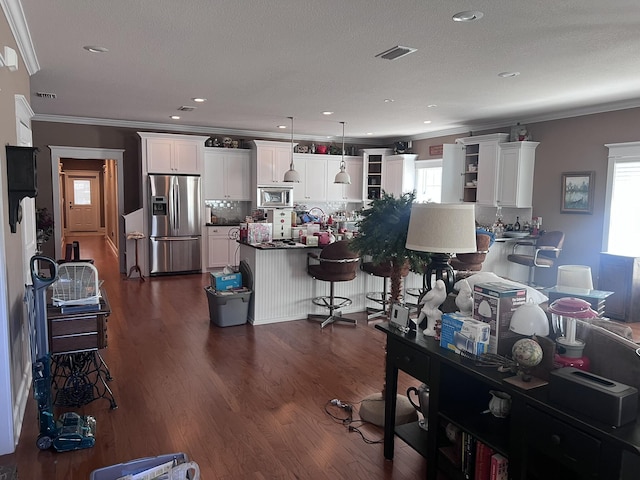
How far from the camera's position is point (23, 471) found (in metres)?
2.54

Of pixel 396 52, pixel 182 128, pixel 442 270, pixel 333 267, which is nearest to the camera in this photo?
pixel 442 270

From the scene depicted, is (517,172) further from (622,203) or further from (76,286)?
(76,286)

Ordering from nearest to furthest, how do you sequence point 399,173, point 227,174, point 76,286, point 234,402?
1. point 76,286
2. point 234,402
3. point 227,174
4. point 399,173

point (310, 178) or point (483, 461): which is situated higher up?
point (310, 178)

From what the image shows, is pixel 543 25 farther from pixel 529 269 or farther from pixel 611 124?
pixel 529 269

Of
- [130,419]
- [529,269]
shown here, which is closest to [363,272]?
[529,269]

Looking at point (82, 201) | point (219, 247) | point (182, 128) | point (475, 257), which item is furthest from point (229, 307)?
point (82, 201)

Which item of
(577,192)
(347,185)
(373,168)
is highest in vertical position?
(373,168)

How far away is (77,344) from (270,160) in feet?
20.3

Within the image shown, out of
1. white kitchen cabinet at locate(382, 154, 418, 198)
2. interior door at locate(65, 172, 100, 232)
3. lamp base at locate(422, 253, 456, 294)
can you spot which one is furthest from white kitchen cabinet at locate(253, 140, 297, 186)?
interior door at locate(65, 172, 100, 232)

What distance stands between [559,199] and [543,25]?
415 cm

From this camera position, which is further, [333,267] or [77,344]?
[333,267]

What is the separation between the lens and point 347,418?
320 cm

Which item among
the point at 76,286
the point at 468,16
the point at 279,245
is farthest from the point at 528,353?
the point at 279,245
